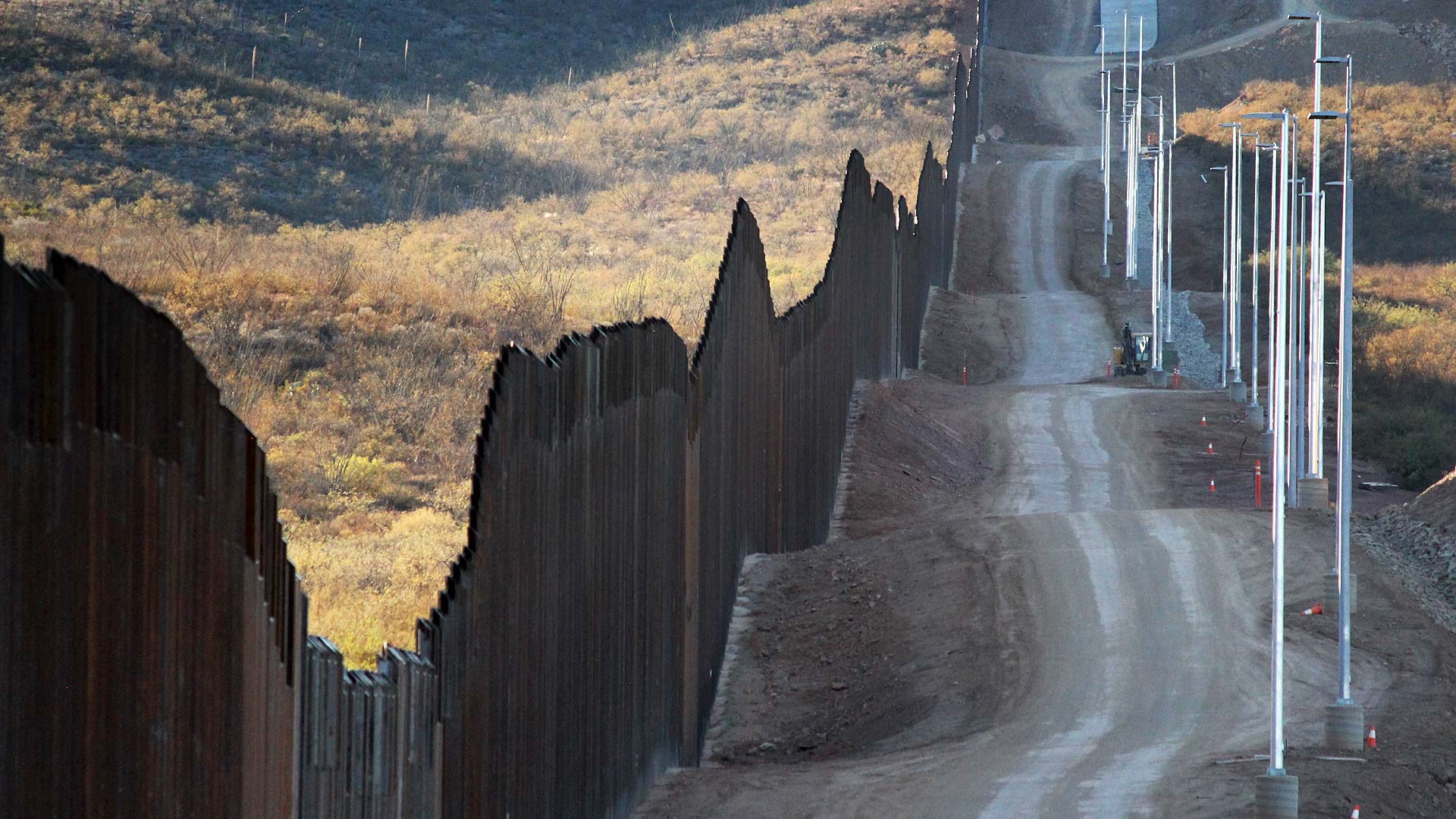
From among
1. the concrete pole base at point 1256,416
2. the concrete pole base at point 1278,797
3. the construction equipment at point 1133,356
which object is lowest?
the concrete pole base at point 1278,797

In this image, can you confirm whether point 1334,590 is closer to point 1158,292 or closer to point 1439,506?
point 1439,506

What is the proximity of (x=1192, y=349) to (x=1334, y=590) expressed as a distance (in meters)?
30.7

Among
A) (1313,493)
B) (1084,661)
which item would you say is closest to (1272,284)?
(1313,493)

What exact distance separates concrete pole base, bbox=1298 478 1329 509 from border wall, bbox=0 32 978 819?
45.0 ft

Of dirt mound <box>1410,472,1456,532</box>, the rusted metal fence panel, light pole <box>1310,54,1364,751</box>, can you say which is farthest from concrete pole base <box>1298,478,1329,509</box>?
the rusted metal fence panel

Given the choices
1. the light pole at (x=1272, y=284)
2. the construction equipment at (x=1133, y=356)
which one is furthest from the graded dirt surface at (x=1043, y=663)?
the construction equipment at (x=1133, y=356)

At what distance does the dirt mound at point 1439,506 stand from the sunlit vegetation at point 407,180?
530 inches

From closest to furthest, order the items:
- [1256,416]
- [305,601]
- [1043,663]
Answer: [305,601]
[1043,663]
[1256,416]

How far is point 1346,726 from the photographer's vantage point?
1380 centimetres

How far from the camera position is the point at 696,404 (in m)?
14.0

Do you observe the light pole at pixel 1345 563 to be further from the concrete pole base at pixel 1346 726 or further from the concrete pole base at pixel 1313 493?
the concrete pole base at pixel 1313 493

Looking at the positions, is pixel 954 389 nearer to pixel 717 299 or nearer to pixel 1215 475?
pixel 1215 475

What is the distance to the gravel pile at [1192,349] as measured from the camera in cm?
4609

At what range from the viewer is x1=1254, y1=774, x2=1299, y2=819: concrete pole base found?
37.3 ft
